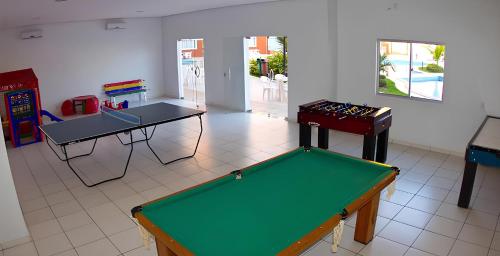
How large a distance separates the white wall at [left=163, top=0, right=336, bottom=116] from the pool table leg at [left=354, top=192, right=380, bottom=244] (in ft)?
15.2

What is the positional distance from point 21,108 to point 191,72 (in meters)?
8.64

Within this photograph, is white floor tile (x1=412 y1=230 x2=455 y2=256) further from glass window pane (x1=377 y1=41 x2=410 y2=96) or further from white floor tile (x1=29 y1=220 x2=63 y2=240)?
white floor tile (x1=29 y1=220 x2=63 y2=240)

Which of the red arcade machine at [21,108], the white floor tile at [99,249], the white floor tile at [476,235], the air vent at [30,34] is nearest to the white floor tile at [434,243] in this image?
the white floor tile at [476,235]

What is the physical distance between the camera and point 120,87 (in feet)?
39.7

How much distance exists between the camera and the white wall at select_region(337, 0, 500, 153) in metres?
6.16

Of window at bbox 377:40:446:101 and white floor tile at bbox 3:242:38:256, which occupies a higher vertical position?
window at bbox 377:40:446:101

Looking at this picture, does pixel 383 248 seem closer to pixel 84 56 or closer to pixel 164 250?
pixel 164 250

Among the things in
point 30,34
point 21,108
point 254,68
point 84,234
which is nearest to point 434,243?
point 84,234

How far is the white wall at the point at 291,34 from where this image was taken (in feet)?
27.3

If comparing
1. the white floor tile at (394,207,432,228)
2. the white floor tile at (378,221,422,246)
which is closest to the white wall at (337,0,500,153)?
the white floor tile at (394,207,432,228)

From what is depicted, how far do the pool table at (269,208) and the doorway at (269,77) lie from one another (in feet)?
20.1

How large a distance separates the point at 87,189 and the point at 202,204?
11.0 ft

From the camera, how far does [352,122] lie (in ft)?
18.6

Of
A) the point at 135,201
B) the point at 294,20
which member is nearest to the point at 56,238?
the point at 135,201
